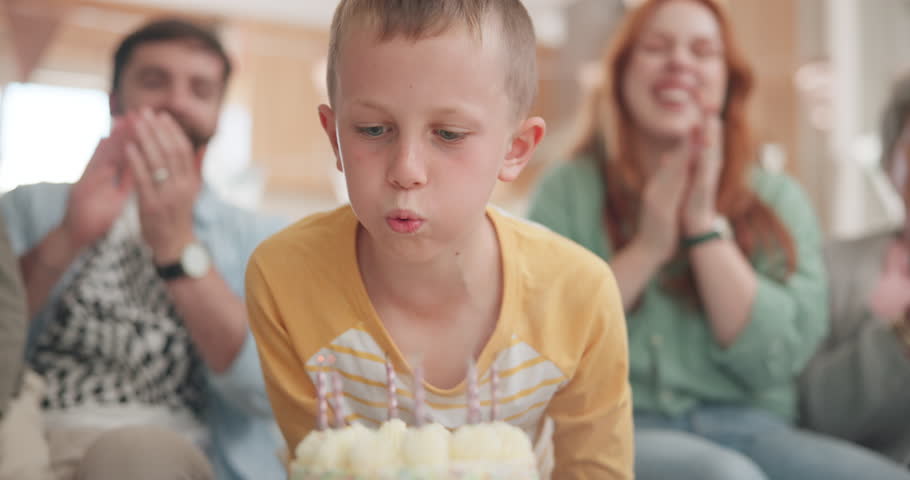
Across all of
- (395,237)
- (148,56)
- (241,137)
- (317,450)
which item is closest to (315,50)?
(241,137)

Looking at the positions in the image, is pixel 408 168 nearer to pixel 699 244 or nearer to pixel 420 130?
pixel 420 130

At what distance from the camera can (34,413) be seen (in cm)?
92

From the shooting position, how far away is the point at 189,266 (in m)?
1.04

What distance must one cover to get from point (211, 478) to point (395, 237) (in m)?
0.41

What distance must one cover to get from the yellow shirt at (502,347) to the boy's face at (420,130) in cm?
12

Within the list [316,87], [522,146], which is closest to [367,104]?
[522,146]

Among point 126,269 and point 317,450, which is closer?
point 317,450

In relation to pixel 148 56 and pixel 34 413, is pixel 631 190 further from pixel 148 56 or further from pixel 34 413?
pixel 34 413

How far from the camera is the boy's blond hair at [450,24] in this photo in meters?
0.61

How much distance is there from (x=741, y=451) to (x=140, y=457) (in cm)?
82

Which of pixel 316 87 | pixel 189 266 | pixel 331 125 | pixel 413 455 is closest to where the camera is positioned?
pixel 413 455

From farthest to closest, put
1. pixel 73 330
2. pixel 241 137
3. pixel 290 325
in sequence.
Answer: pixel 241 137 → pixel 73 330 → pixel 290 325

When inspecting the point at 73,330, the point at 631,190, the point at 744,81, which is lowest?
the point at 73,330

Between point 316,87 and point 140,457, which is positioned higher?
point 316,87
